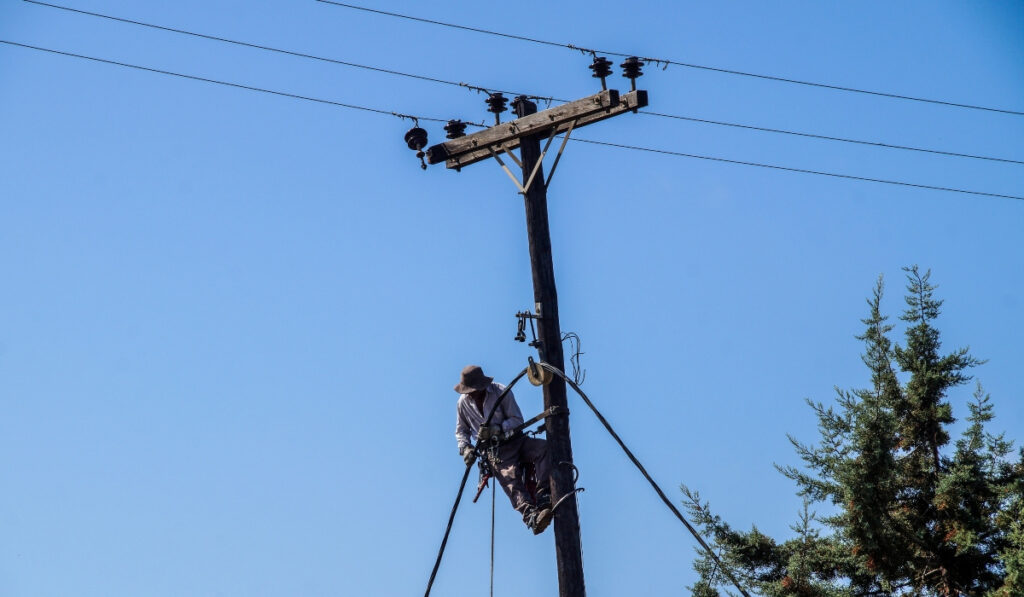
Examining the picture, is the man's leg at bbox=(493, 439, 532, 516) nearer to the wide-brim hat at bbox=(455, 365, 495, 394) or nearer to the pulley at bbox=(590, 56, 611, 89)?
the wide-brim hat at bbox=(455, 365, 495, 394)

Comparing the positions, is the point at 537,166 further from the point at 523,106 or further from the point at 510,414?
the point at 510,414

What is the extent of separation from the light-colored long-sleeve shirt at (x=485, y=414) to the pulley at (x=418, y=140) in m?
2.10

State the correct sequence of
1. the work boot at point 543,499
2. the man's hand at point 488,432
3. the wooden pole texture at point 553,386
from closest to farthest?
the wooden pole texture at point 553,386
the work boot at point 543,499
the man's hand at point 488,432

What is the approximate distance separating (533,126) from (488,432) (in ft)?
8.60

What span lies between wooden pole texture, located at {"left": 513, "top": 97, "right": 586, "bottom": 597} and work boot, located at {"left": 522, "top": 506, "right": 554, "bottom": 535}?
115mm

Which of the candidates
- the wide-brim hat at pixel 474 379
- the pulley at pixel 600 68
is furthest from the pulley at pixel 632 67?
the wide-brim hat at pixel 474 379

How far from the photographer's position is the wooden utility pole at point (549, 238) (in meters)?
11.3

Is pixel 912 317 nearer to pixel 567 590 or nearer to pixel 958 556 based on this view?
pixel 958 556

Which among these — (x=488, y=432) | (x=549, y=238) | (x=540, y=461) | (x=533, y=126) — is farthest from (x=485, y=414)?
(x=533, y=126)

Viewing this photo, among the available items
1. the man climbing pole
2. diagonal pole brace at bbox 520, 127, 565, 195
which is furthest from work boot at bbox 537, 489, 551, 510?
diagonal pole brace at bbox 520, 127, 565, 195

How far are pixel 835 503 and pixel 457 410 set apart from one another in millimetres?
6347

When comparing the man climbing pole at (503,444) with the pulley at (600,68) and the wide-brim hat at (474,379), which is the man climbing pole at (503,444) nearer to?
the wide-brim hat at (474,379)

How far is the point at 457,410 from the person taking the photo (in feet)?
40.8

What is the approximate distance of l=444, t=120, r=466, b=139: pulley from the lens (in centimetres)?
1251
